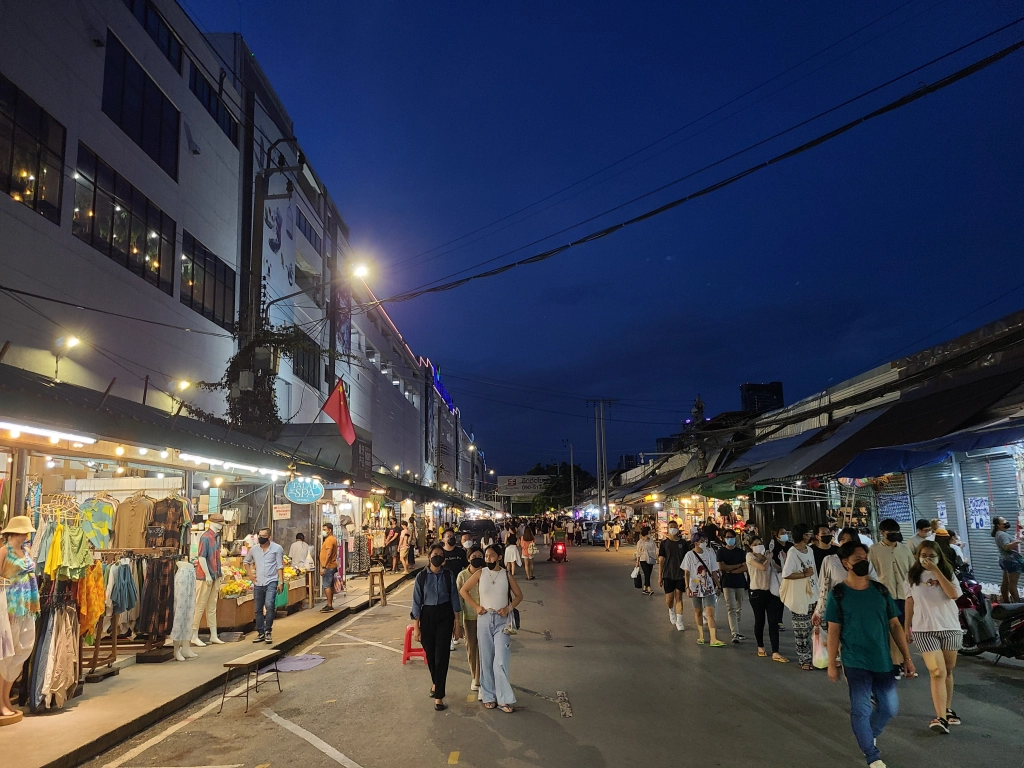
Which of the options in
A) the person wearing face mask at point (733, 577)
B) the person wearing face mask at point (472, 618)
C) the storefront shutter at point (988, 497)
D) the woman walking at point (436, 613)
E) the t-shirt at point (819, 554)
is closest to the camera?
the woman walking at point (436, 613)

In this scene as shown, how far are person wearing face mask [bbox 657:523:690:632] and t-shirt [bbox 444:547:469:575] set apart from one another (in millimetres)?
4034

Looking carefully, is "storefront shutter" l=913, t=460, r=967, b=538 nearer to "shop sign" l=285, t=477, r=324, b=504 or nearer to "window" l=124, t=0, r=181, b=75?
"shop sign" l=285, t=477, r=324, b=504

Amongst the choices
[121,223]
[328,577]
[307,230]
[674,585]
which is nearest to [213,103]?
[121,223]

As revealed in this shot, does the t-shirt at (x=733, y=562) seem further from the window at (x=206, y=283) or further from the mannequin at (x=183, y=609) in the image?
the window at (x=206, y=283)

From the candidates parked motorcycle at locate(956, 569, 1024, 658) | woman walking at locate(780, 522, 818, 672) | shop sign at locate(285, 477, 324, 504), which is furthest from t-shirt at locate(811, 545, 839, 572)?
shop sign at locate(285, 477, 324, 504)

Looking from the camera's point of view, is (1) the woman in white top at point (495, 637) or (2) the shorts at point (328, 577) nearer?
(1) the woman in white top at point (495, 637)

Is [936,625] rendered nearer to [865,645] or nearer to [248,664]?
[865,645]

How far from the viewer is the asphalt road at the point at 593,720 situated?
5949 millimetres

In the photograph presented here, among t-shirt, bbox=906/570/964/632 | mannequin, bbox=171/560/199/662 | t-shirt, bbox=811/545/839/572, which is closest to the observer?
t-shirt, bbox=906/570/964/632

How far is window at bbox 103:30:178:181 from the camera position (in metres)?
17.6

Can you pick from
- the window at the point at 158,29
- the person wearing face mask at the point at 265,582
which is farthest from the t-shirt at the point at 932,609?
the window at the point at 158,29

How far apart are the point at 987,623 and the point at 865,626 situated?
554cm

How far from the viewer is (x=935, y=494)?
47.4 ft

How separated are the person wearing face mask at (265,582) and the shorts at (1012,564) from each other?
11744mm
